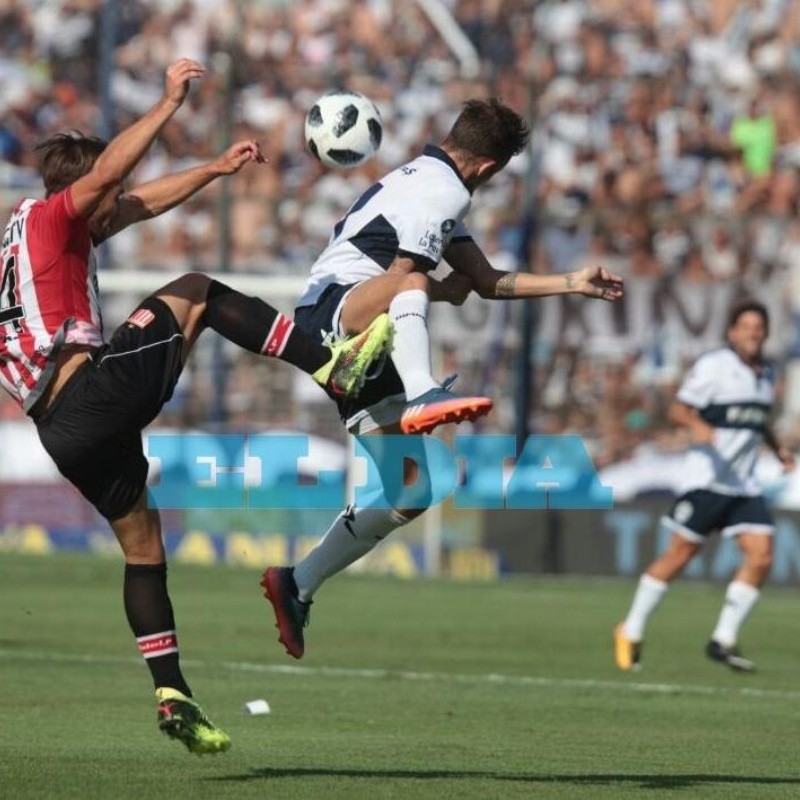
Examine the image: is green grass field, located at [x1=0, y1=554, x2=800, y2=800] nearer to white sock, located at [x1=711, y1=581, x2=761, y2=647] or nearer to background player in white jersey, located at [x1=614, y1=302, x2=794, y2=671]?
white sock, located at [x1=711, y1=581, x2=761, y2=647]

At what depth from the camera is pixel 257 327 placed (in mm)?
8891

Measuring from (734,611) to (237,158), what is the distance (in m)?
7.81

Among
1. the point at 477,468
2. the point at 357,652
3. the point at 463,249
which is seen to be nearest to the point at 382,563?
the point at 477,468

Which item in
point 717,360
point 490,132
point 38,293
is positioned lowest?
point 717,360

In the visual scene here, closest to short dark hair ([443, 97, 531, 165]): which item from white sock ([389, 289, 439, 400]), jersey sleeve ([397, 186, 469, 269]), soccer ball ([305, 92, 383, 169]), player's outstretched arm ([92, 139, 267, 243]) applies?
jersey sleeve ([397, 186, 469, 269])

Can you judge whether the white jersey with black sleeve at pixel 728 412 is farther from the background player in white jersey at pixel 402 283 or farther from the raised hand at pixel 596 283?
the raised hand at pixel 596 283

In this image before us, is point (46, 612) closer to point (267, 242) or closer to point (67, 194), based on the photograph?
point (267, 242)

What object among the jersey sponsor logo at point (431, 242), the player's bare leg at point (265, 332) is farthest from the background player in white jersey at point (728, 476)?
the player's bare leg at point (265, 332)

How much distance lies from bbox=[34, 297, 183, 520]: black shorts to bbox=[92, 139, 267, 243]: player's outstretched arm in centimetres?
43

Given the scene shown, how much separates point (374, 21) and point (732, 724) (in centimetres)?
1581

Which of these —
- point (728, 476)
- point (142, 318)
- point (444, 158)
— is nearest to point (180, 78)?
point (142, 318)

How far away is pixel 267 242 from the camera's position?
79.3ft

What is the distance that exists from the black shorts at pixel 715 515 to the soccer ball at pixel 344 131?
6.43m

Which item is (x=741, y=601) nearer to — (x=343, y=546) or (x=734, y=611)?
(x=734, y=611)
